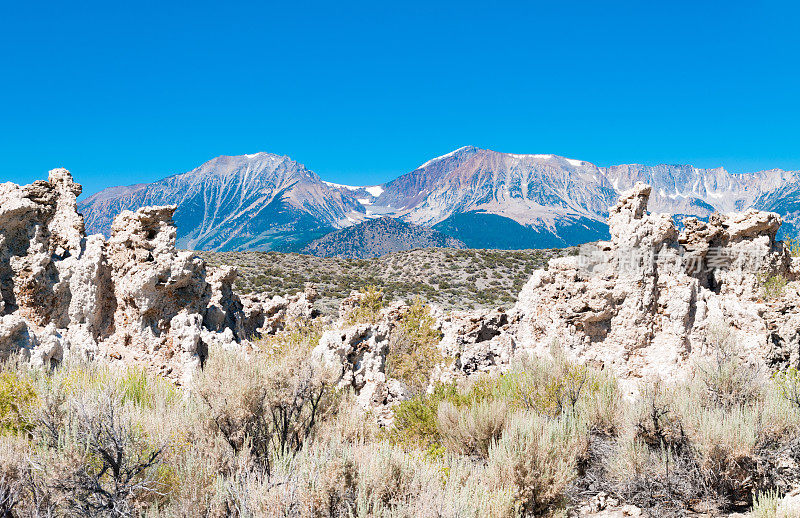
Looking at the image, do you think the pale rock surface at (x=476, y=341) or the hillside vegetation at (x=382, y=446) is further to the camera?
the pale rock surface at (x=476, y=341)

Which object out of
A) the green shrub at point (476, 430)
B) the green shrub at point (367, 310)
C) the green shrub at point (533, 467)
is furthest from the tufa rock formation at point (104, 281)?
the green shrub at point (533, 467)

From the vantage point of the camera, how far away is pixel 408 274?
4838 centimetres

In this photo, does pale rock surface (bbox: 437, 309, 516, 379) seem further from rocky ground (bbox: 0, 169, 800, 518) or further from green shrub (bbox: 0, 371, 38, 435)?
green shrub (bbox: 0, 371, 38, 435)

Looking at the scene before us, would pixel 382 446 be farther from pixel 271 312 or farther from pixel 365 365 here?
pixel 271 312

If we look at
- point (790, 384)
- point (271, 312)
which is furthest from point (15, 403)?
point (271, 312)

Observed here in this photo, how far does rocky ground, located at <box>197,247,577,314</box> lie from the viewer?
1495 inches

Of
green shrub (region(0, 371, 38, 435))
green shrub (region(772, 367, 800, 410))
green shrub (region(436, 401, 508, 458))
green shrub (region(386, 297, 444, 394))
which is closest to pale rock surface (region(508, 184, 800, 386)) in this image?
green shrub (region(772, 367, 800, 410))

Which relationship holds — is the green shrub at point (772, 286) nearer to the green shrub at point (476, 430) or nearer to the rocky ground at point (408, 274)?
the green shrub at point (476, 430)

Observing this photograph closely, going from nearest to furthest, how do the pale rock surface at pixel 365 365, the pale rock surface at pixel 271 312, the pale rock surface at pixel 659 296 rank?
the pale rock surface at pixel 365 365, the pale rock surface at pixel 659 296, the pale rock surface at pixel 271 312

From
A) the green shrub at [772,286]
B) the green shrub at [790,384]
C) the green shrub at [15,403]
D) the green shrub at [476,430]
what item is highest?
the green shrub at [772,286]

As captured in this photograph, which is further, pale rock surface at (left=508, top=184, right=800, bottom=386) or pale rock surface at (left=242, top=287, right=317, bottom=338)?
pale rock surface at (left=242, top=287, right=317, bottom=338)

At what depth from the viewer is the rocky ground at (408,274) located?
37969 millimetres

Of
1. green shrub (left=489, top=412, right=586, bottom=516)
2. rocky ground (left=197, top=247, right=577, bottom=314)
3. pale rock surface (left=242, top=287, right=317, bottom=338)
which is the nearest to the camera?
green shrub (left=489, top=412, right=586, bottom=516)

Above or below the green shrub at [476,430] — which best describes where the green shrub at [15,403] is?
above
